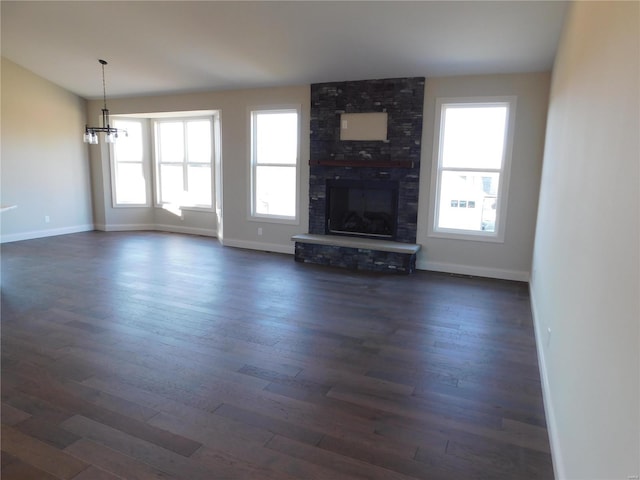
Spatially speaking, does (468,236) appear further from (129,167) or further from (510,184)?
(129,167)

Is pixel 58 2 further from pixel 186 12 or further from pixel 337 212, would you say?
pixel 337 212

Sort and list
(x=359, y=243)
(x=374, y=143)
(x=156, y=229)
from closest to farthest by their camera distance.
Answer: (x=359, y=243) → (x=374, y=143) → (x=156, y=229)

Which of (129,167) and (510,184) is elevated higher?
(129,167)

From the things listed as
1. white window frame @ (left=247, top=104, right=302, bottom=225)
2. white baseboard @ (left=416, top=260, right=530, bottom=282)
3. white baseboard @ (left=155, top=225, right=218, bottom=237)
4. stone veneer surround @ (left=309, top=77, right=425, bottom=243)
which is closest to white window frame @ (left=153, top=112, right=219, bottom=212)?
white baseboard @ (left=155, top=225, right=218, bottom=237)

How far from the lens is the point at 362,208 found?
20.3ft

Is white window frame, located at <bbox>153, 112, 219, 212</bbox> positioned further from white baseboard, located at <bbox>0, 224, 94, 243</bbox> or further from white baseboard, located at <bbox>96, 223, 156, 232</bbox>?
white baseboard, located at <bbox>0, 224, 94, 243</bbox>

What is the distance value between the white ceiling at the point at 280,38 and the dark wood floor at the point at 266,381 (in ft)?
9.01

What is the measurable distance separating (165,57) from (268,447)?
5539 mm

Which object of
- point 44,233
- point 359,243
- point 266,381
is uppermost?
point 359,243

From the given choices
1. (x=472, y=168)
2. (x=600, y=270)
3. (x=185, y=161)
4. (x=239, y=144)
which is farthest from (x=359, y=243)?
(x=185, y=161)

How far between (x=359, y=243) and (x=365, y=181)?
→ 94cm

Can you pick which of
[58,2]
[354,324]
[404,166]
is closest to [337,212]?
[404,166]

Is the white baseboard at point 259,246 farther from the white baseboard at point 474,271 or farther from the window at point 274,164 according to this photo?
the white baseboard at point 474,271

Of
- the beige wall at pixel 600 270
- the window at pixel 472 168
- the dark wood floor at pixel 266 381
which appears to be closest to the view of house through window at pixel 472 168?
the window at pixel 472 168
